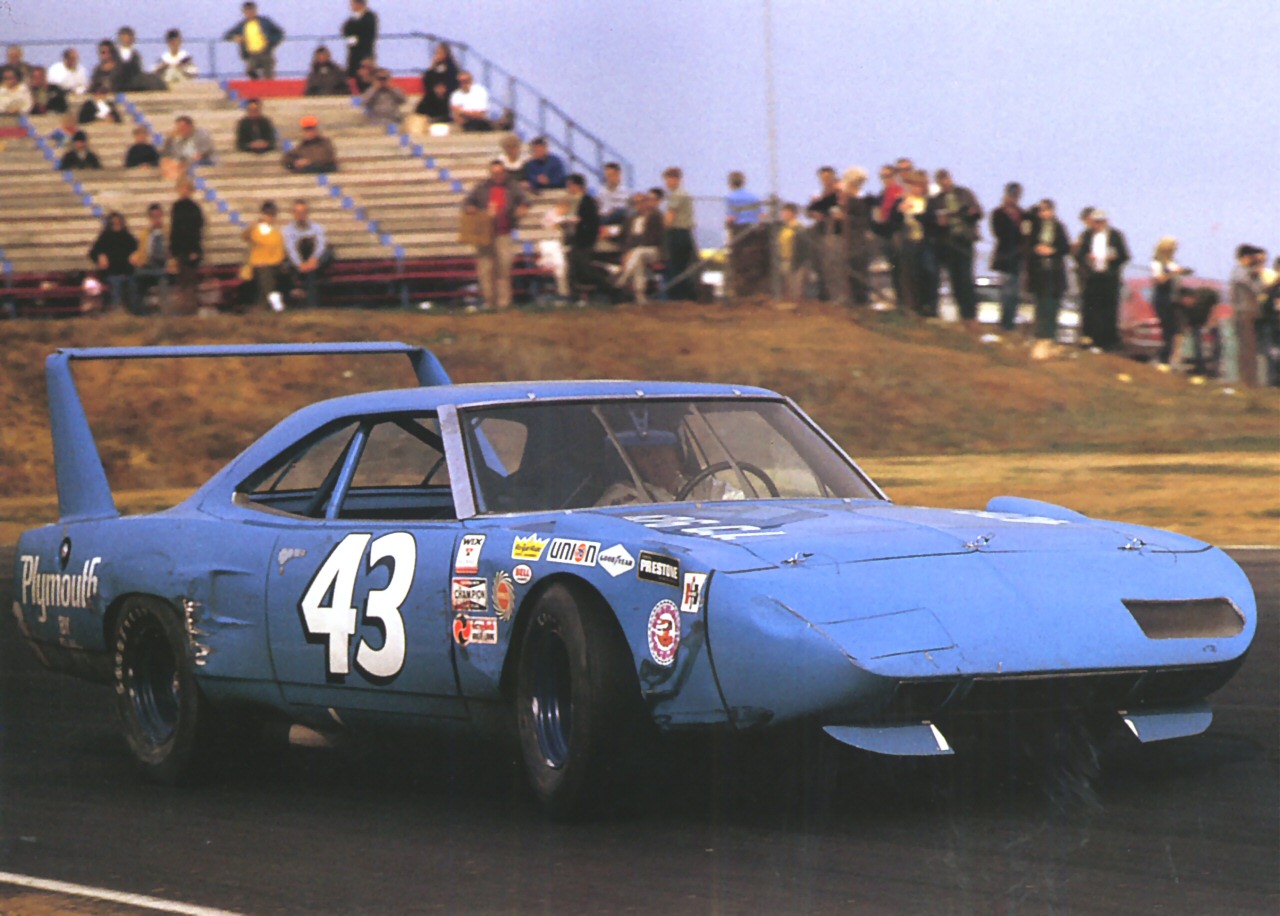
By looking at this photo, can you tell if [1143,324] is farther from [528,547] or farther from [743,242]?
[528,547]

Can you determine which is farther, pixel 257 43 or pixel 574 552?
pixel 257 43

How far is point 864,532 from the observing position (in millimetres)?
5180

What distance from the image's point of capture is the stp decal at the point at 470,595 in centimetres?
529

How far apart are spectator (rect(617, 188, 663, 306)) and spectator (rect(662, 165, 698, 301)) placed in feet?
0.43

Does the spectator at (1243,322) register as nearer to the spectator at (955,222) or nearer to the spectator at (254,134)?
the spectator at (955,222)

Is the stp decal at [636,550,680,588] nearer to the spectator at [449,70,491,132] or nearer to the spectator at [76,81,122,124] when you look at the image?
the spectator at [449,70,491,132]

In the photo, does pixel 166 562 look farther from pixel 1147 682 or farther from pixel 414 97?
pixel 414 97

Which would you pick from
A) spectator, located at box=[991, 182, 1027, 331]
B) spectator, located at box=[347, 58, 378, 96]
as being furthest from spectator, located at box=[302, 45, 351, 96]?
spectator, located at box=[991, 182, 1027, 331]

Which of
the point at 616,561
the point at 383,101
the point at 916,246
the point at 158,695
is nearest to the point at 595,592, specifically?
the point at 616,561

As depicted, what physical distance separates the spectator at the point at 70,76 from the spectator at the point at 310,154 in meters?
3.52

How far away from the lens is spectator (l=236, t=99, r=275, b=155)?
2461 centimetres

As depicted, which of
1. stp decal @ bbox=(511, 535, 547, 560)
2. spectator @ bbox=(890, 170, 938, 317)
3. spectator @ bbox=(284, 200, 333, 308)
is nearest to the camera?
stp decal @ bbox=(511, 535, 547, 560)

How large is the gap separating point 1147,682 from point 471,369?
1701cm

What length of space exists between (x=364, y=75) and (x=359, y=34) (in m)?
0.91
